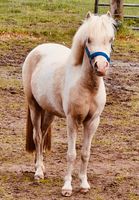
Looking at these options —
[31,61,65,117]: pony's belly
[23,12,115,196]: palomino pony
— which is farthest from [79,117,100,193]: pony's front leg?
[31,61,65,117]: pony's belly

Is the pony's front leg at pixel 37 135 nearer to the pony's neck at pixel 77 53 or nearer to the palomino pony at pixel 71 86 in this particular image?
the palomino pony at pixel 71 86

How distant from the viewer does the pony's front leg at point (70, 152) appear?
530 centimetres

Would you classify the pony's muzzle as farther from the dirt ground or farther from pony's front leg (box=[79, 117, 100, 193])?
the dirt ground

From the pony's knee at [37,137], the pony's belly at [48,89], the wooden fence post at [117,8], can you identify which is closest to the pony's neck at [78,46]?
the pony's belly at [48,89]

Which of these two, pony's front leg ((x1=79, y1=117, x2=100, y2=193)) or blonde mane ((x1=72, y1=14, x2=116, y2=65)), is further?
pony's front leg ((x1=79, y1=117, x2=100, y2=193))

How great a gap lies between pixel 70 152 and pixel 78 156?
3.79ft

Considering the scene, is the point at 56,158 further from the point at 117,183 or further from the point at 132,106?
the point at 132,106

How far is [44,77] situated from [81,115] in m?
0.64

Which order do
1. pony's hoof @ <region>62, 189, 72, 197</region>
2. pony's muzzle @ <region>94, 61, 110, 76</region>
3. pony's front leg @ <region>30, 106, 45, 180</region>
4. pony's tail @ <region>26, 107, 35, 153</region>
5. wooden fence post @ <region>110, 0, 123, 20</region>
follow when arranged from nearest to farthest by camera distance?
pony's muzzle @ <region>94, 61, 110, 76</region>
pony's hoof @ <region>62, 189, 72, 197</region>
pony's front leg @ <region>30, 106, 45, 180</region>
pony's tail @ <region>26, 107, 35, 153</region>
wooden fence post @ <region>110, 0, 123, 20</region>

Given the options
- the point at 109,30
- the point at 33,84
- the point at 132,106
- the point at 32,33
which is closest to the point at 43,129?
the point at 33,84

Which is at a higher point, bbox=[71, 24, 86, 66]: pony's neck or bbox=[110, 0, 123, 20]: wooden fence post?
bbox=[71, 24, 86, 66]: pony's neck

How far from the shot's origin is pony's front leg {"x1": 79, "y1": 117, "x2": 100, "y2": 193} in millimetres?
5352

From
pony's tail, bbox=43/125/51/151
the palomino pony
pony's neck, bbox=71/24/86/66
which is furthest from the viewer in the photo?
pony's tail, bbox=43/125/51/151

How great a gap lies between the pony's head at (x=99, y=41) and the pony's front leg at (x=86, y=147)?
590 millimetres
